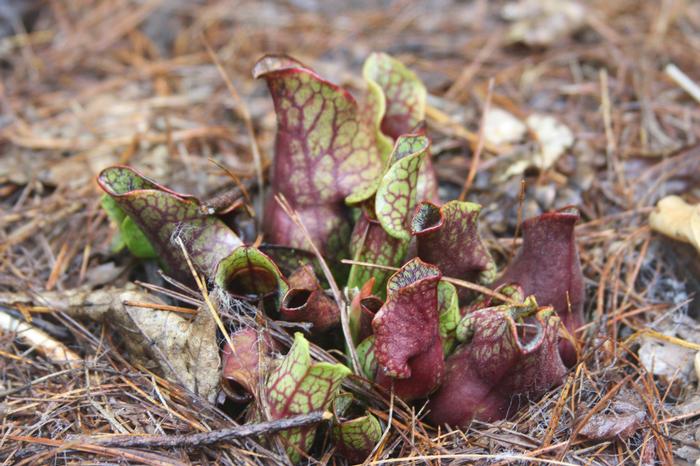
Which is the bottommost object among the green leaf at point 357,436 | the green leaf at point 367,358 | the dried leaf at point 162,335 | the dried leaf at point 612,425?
the dried leaf at point 612,425

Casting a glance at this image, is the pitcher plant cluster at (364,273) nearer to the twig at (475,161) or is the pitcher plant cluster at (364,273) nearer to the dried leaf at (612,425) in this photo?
the dried leaf at (612,425)

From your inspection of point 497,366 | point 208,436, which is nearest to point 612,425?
point 497,366

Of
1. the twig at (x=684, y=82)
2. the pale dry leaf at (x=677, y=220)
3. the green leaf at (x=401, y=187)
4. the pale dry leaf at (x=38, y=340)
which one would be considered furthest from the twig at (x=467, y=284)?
the twig at (x=684, y=82)

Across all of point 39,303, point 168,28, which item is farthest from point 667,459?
point 168,28

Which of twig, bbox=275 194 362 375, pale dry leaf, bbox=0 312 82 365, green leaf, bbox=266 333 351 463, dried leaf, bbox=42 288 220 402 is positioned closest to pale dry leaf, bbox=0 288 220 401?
dried leaf, bbox=42 288 220 402

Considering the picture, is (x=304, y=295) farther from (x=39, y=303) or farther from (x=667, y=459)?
(x=667, y=459)

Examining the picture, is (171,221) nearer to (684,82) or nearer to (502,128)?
(502,128)

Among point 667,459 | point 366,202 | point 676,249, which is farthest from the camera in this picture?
point 676,249
